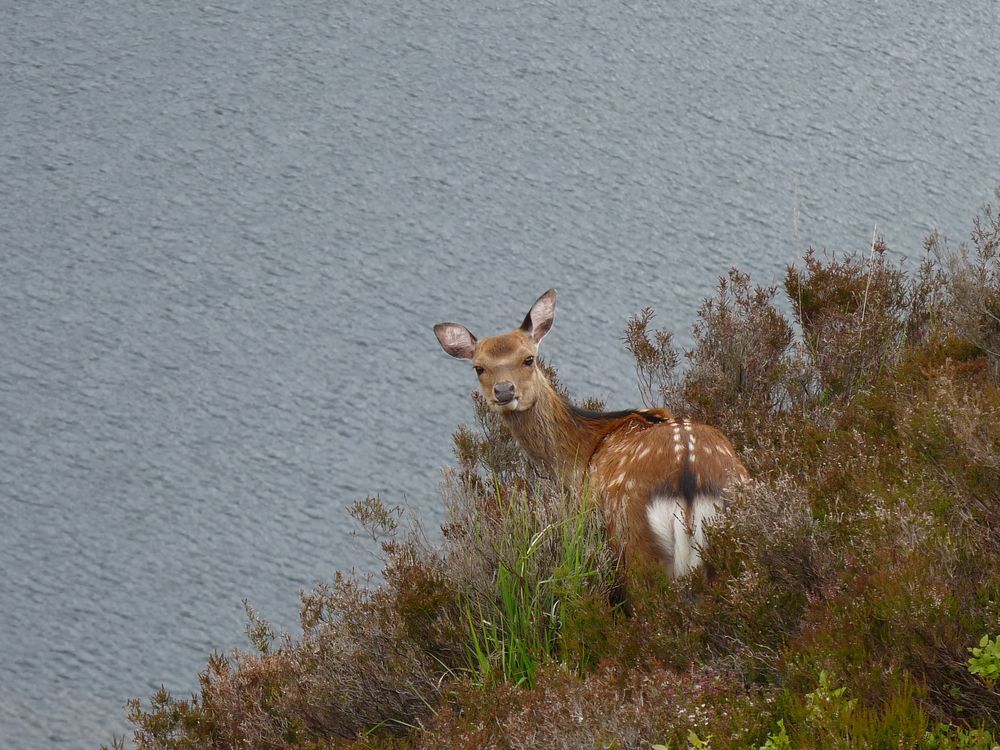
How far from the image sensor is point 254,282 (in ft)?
16.3

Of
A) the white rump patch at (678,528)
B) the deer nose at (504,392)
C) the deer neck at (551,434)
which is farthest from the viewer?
the deer neck at (551,434)

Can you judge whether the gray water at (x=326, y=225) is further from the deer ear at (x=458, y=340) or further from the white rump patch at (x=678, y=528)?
the white rump patch at (x=678, y=528)

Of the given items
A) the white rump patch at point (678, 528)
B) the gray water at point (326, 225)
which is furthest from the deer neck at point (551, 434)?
the white rump patch at point (678, 528)

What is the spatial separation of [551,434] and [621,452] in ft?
1.52

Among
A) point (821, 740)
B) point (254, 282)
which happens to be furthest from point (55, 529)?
point (821, 740)

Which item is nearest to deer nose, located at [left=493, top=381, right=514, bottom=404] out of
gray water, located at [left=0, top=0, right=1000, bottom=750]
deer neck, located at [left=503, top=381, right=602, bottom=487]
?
deer neck, located at [left=503, top=381, right=602, bottom=487]

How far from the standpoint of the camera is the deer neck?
353cm

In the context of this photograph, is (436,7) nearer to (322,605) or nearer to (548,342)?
(548,342)

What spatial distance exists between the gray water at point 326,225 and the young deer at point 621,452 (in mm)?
583

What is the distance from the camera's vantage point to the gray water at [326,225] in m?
4.23

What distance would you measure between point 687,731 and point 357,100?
4.26m

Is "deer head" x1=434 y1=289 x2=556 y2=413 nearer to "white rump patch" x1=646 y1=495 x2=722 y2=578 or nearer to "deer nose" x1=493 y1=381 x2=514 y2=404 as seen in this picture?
"deer nose" x1=493 y1=381 x2=514 y2=404

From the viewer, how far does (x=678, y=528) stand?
2.71 m

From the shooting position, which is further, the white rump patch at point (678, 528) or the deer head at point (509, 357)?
the deer head at point (509, 357)
